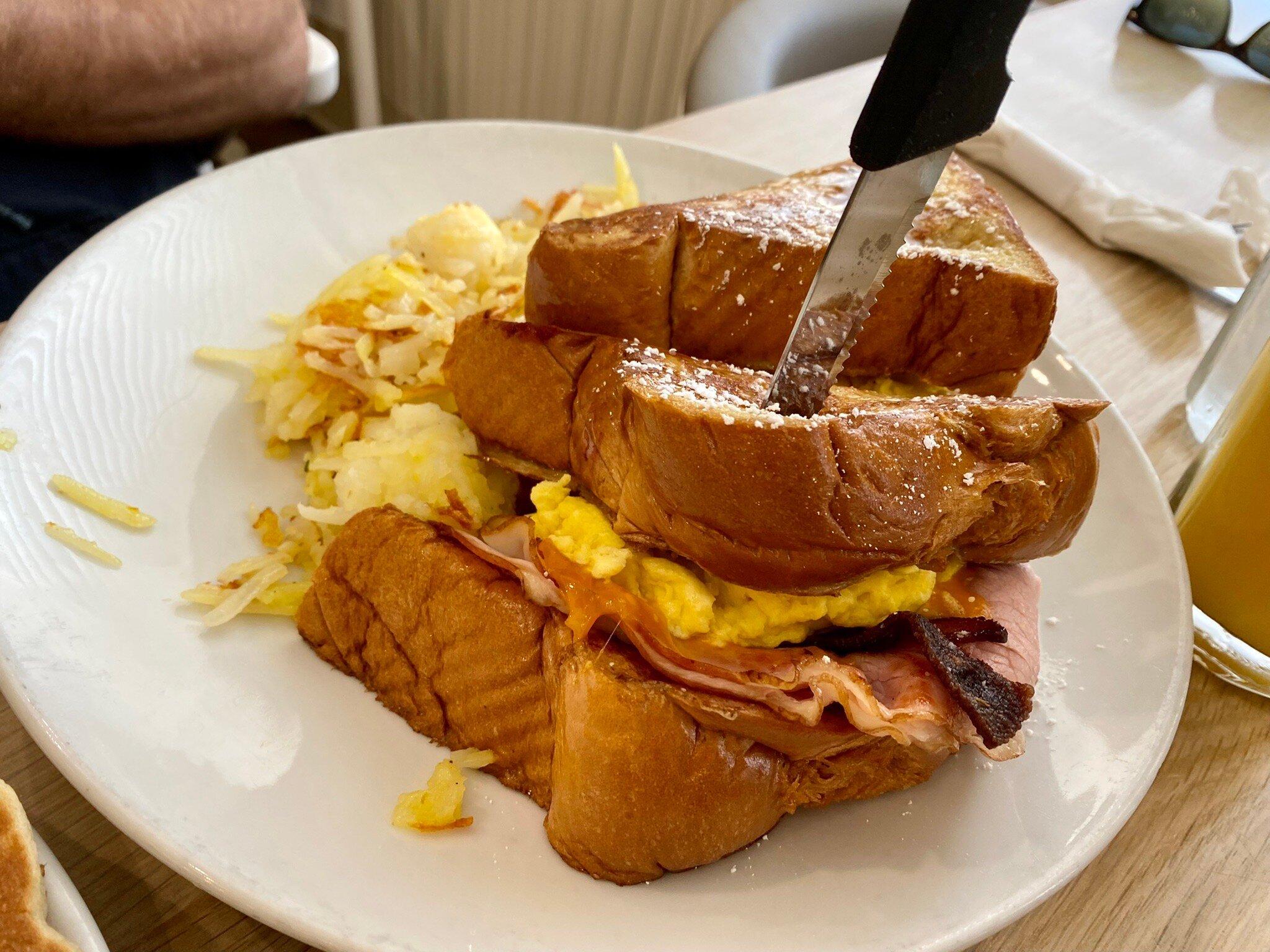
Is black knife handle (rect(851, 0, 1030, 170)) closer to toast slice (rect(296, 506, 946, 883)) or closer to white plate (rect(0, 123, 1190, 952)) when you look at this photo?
toast slice (rect(296, 506, 946, 883))

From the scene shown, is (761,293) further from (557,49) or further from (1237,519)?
(557,49)

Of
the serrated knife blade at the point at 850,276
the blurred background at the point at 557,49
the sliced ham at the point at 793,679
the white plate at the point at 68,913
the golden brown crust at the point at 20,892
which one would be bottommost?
the blurred background at the point at 557,49

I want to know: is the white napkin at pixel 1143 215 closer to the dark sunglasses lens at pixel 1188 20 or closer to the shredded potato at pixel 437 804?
the dark sunglasses lens at pixel 1188 20

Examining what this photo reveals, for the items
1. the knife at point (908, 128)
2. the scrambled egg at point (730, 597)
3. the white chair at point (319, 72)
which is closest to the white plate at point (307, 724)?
the scrambled egg at point (730, 597)

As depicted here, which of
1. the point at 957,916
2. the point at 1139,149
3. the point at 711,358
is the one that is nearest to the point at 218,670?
the point at 711,358

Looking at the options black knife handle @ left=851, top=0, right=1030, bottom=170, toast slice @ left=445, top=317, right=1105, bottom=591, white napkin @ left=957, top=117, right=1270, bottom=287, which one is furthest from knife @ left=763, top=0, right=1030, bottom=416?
white napkin @ left=957, top=117, right=1270, bottom=287

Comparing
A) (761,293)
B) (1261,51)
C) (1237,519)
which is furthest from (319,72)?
(1261,51)
